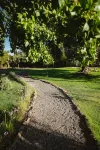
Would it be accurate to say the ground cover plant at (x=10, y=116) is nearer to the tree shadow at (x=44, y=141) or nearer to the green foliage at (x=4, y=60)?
the tree shadow at (x=44, y=141)

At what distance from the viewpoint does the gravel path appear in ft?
32.4

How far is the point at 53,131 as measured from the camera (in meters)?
11.5

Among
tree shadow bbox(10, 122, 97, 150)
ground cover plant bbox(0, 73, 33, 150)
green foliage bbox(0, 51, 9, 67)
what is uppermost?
green foliage bbox(0, 51, 9, 67)

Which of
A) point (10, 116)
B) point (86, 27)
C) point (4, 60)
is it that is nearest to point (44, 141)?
point (10, 116)

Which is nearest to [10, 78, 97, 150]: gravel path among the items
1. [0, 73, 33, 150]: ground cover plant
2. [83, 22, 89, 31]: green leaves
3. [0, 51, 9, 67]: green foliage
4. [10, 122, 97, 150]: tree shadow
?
[10, 122, 97, 150]: tree shadow

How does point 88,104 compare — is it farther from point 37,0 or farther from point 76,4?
point 76,4

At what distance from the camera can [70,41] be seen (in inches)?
147

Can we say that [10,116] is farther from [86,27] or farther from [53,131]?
[86,27]

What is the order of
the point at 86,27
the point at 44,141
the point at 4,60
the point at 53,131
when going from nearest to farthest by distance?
the point at 86,27
the point at 44,141
the point at 53,131
the point at 4,60

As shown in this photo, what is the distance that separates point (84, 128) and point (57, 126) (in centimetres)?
107

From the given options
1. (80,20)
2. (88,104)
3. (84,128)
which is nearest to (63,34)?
(80,20)

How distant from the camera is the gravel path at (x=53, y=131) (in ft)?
32.4

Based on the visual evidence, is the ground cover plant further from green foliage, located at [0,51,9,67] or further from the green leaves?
green foliage, located at [0,51,9,67]

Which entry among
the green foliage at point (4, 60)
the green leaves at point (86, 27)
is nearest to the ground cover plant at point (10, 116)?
the green leaves at point (86, 27)
